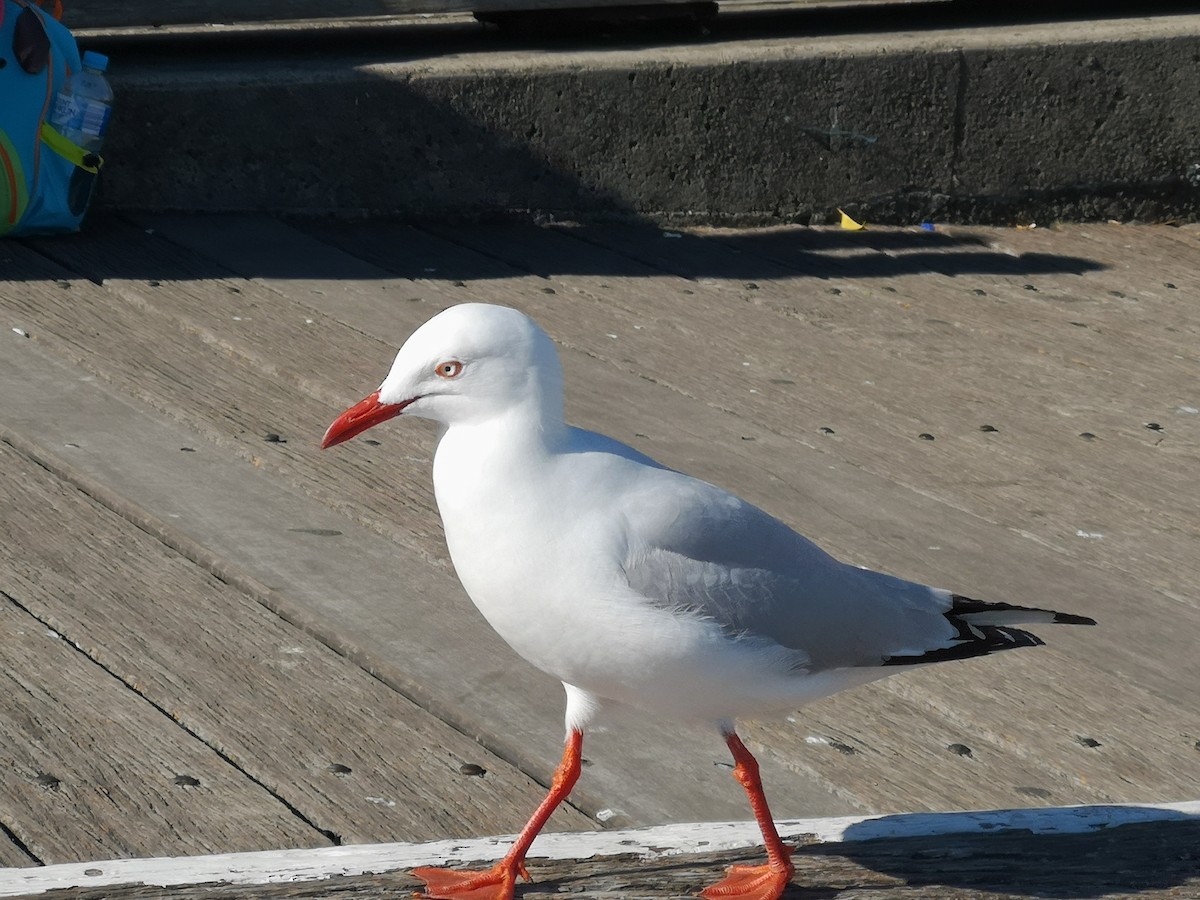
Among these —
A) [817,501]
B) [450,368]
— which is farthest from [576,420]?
[450,368]

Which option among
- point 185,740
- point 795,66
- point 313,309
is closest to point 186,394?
point 313,309

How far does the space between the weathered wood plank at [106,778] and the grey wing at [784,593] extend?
0.58 meters

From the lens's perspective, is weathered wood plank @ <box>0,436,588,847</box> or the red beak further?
weathered wood plank @ <box>0,436,588,847</box>

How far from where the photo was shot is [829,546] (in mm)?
3045

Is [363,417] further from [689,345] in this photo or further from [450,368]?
[689,345]

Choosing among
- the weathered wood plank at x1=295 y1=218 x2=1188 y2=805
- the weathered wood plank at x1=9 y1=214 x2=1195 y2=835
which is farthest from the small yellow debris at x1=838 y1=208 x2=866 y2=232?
the weathered wood plank at x1=9 y1=214 x2=1195 y2=835

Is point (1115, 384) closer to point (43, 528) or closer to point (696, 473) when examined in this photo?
point (696, 473)

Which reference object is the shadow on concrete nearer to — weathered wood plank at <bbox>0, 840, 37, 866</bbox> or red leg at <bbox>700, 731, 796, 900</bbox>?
red leg at <bbox>700, 731, 796, 900</bbox>

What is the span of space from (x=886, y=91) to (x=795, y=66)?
273 mm

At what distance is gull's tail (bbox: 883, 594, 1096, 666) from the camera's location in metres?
2.01

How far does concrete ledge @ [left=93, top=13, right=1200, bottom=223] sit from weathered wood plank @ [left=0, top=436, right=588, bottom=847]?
168cm

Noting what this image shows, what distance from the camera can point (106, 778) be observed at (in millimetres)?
2178

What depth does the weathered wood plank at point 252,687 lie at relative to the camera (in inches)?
85.8

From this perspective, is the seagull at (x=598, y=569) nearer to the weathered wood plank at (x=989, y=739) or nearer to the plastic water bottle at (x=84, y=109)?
the weathered wood plank at (x=989, y=739)
